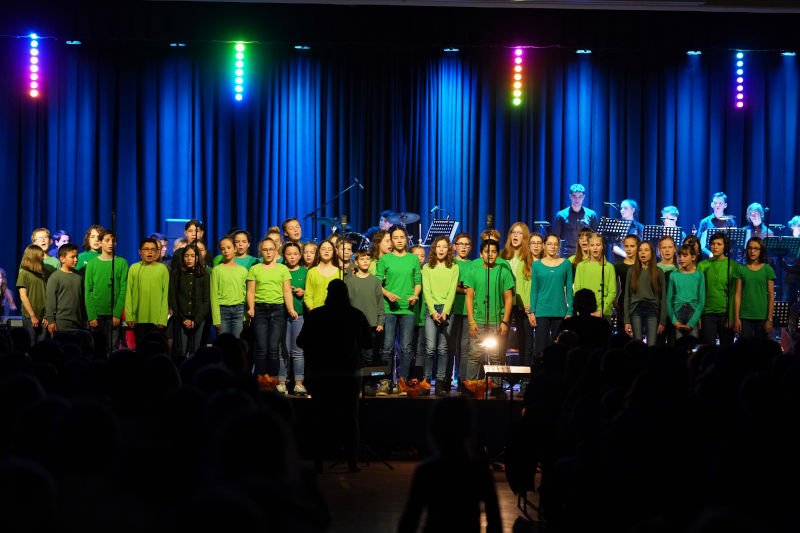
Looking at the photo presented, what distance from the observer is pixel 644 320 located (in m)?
10.9

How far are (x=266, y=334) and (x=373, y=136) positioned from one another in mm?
6735

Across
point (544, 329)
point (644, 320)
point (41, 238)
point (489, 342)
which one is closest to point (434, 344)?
point (489, 342)

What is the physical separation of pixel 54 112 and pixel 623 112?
915 cm

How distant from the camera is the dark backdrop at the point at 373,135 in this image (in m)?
16.1

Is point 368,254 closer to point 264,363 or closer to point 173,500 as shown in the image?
point 264,363

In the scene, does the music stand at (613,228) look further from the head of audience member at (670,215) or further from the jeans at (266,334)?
the jeans at (266,334)

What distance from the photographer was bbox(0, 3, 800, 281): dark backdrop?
16.1 meters

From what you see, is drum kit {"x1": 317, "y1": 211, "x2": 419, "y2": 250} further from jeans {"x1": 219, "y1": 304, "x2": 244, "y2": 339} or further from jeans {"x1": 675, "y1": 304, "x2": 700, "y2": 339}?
jeans {"x1": 675, "y1": 304, "x2": 700, "y2": 339}

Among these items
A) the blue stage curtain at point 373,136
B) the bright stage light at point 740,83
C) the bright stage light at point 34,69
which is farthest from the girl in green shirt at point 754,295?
the bright stage light at point 34,69

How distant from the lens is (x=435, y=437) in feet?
12.8

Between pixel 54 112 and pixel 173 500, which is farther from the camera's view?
pixel 54 112

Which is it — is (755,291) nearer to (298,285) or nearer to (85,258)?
(298,285)

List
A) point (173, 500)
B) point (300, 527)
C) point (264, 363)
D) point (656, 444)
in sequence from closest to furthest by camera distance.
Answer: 1. point (300, 527)
2. point (173, 500)
3. point (656, 444)
4. point (264, 363)

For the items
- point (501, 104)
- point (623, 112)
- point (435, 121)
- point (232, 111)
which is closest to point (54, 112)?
point (232, 111)
